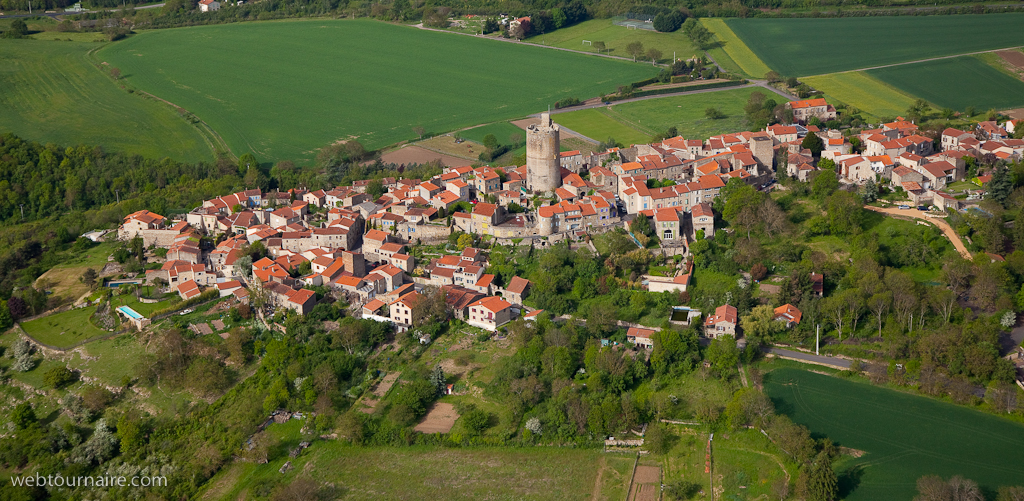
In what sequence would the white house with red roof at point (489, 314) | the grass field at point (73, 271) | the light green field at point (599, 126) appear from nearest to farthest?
the white house with red roof at point (489, 314) → the grass field at point (73, 271) → the light green field at point (599, 126)

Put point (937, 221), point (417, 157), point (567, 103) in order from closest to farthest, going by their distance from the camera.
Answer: point (937, 221), point (417, 157), point (567, 103)

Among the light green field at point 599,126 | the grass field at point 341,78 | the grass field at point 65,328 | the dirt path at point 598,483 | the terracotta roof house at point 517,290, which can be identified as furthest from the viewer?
the grass field at point 341,78

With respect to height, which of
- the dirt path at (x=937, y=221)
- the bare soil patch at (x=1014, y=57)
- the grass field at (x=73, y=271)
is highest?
the bare soil patch at (x=1014, y=57)

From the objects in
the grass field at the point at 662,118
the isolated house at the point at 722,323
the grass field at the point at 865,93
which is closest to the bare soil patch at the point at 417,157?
the grass field at the point at 662,118

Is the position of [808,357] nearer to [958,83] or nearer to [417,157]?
[417,157]

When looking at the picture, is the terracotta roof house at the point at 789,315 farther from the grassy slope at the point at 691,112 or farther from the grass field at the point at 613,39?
the grass field at the point at 613,39

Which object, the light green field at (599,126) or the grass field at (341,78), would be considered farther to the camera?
the grass field at (341,78)

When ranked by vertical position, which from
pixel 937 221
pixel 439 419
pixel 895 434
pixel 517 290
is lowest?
pixel 439 419

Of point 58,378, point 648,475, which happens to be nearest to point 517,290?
point 648,475
